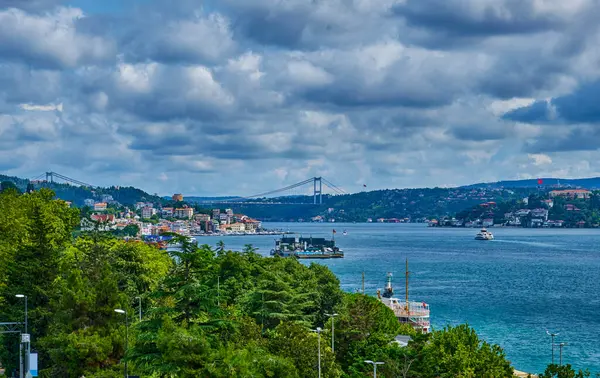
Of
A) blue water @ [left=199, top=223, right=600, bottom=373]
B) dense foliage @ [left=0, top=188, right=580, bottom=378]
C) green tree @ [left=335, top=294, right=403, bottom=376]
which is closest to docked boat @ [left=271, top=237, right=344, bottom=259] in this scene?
blue water @ [left=199, top=223, right=600, bottom=373]

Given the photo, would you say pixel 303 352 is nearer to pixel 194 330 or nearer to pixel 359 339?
pixel 359 339

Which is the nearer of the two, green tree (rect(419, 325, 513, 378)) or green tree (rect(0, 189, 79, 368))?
green tree (rect(419, 325, 513, 378))

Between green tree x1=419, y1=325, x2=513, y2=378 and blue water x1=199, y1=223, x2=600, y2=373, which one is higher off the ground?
green tree x1=419, y1=325, x2=513, y2=378

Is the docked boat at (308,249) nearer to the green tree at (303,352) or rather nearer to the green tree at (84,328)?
the green tree at (84,328)

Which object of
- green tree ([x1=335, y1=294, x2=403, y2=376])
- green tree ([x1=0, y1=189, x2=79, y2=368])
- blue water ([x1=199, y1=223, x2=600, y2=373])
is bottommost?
blue water ([x1=199, y1=223, x2=600, y2=373])

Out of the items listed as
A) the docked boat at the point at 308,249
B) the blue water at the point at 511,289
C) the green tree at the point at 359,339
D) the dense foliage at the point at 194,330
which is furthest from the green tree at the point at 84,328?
the docked boat at the point at 308,249

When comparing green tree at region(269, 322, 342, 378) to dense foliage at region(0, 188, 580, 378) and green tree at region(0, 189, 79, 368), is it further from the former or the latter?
green tree at region(0, 189, 79, 368)

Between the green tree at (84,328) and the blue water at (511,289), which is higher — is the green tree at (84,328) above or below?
above

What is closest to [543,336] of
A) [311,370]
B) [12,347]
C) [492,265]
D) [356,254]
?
[311,370]
